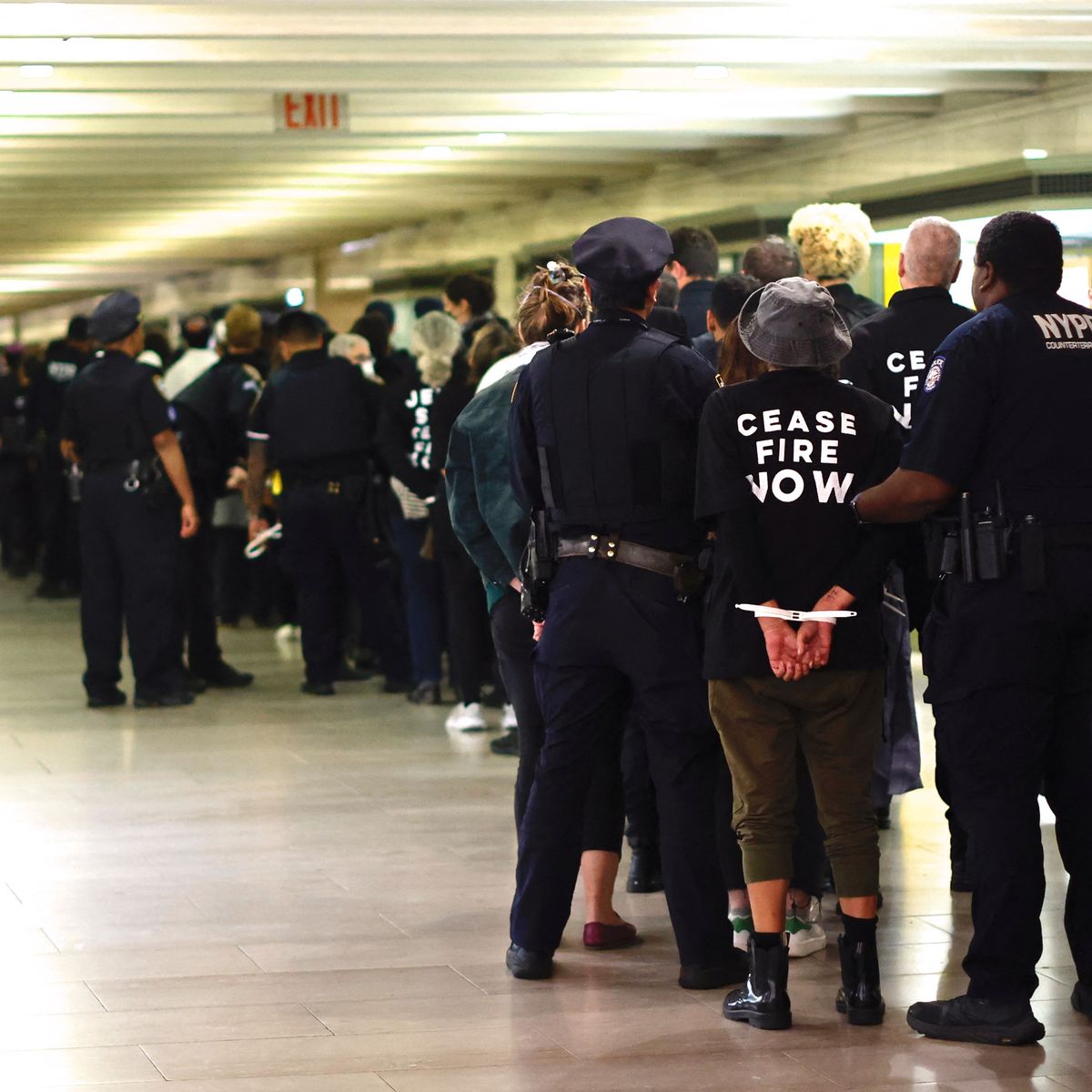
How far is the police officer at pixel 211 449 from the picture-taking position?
958 cm

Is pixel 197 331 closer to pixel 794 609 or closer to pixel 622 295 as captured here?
pixel 622 295

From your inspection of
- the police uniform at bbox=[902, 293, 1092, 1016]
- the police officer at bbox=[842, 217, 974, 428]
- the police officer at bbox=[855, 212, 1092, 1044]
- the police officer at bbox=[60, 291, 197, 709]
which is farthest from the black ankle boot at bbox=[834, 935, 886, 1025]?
the police officer at bbox=[60, 291, 197, 709]

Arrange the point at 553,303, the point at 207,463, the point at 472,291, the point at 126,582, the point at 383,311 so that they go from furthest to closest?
the point at 383,311, the point at 207,463, the point at 126,582, the point at 472,291, the point at 553,303

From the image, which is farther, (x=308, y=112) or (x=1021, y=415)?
(x=308, y=112)

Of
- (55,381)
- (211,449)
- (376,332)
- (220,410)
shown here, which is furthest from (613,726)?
(55,381)

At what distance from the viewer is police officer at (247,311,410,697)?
9133mm

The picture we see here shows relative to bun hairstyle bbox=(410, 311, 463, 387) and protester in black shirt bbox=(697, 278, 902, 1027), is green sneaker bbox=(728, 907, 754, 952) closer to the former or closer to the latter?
protester in black shirt bbox=(697, 278, 902, 1027)

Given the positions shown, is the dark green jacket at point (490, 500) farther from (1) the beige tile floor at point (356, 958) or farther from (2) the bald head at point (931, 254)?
(2) the bald head at point (931, 254)

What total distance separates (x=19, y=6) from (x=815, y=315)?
5118mm

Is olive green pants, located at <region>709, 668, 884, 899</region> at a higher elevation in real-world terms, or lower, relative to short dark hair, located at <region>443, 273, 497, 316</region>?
lower

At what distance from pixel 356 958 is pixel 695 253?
270cm

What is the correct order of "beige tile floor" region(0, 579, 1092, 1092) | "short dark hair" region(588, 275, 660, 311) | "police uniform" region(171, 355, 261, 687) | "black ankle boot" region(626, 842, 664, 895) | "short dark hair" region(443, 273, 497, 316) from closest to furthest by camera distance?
"beige tile floor" region(0, 579, 1092, 1092)
"short dark hair" region(588, 275, 660, 311)
"black ankle boot" region(626, 842, 664, 895)
"short dark hair" region(443, 273, 497, 316)
"police uniform" region(171, 355, 261, 687)

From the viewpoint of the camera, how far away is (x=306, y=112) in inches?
437

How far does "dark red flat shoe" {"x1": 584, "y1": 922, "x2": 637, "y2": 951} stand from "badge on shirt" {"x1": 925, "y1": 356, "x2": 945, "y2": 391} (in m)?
1.63
